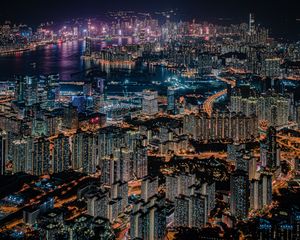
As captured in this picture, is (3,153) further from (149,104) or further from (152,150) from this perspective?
(149,104)

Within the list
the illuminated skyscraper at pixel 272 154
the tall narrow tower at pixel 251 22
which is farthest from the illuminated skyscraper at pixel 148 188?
the tall narrow tower at pixel 251 22

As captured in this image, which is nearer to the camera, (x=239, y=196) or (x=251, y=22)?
(x=239, y=196)

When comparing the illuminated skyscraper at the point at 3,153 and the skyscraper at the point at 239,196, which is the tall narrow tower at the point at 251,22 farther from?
the skyscraper at the point at 239,196

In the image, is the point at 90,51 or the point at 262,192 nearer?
the point at 262,192

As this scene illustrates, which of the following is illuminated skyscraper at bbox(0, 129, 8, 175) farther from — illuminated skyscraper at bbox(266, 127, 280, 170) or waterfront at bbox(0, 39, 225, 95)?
waterfront at bbox(0, 39, 225, 95)

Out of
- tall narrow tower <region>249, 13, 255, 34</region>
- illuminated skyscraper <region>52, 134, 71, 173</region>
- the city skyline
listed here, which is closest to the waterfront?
the city skyline

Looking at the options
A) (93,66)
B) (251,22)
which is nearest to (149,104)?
(93,66)

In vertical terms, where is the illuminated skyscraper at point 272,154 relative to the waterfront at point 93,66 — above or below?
below

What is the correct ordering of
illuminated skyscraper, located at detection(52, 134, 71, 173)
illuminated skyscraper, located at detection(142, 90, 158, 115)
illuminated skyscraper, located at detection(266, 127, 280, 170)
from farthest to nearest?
illuminated skyscraper, located at detection(142, 90, 158, 115), illuminated skyscraper, located at detection(266, 127, 280, 170), illuminated skyscraper, located at detection(52, 134, 71, 173)

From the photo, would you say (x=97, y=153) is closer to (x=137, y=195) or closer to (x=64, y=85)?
(x=137, y=195)

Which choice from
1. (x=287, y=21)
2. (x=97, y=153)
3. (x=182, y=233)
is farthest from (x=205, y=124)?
(x=287, y=21)

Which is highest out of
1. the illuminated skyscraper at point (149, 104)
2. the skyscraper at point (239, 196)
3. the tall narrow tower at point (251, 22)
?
the tall narrow tower at point (251, 22)
